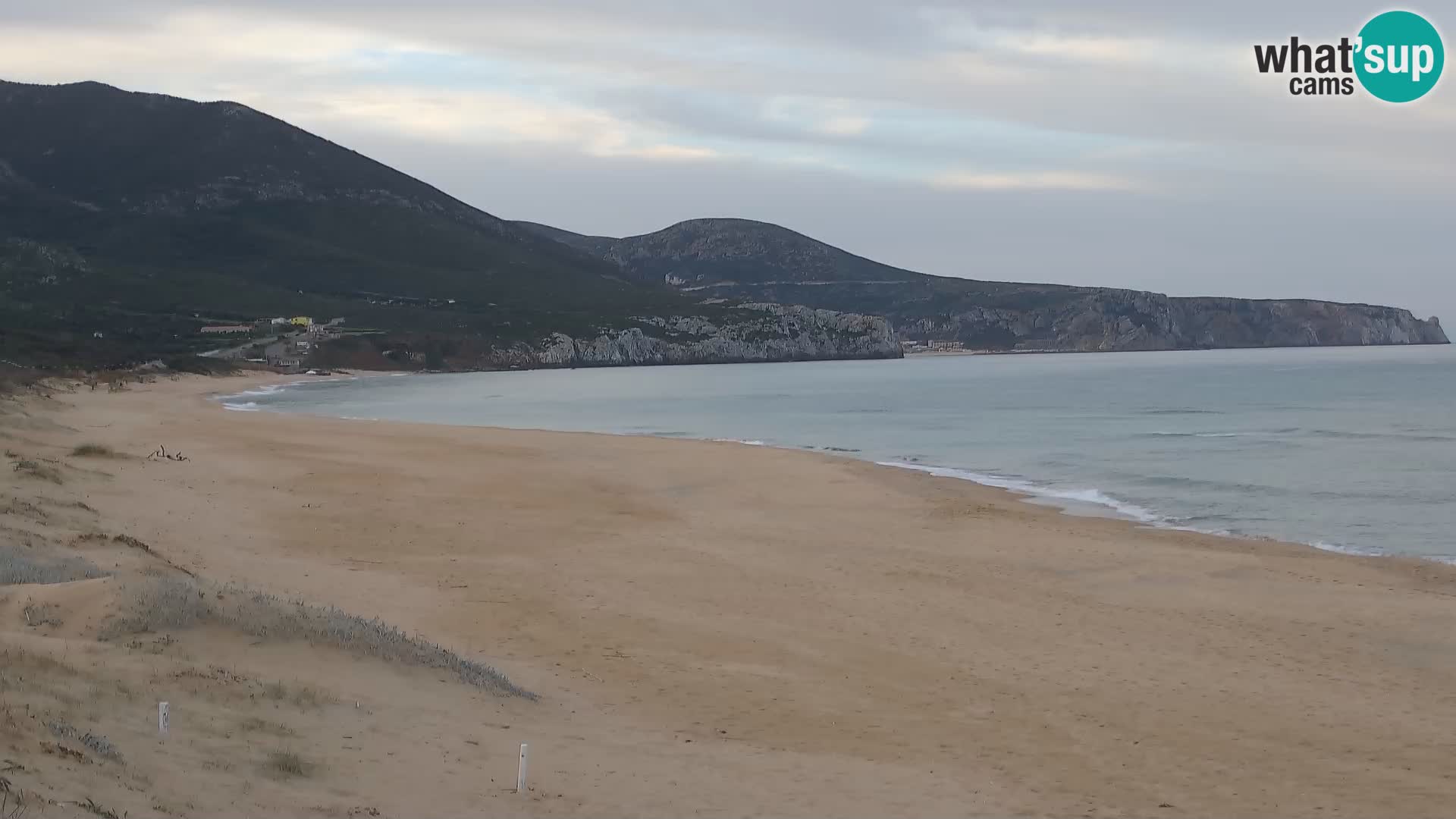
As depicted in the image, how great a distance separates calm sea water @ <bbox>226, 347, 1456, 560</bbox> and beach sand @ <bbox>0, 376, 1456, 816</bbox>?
5.74 meters

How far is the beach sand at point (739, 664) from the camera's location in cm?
893

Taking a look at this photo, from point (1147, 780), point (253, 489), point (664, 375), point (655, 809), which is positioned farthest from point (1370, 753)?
point (664, 375)

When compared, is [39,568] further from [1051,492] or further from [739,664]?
[1051,492]

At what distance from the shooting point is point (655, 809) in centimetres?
886

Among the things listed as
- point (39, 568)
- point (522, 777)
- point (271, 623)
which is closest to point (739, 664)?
point (271, 623)

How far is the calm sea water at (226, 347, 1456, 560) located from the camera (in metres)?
30.0

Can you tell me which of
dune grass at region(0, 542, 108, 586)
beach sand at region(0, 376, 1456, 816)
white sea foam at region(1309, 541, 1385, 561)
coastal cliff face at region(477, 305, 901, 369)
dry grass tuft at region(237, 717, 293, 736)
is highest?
coastal cliff face at region(477, 305, 901, 369)

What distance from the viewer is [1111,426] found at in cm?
5772

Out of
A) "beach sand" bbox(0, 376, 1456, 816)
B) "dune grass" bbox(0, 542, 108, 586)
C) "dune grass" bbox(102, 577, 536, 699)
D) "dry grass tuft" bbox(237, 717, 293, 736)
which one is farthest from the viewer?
"dune grass" bbox(0, 542, 108, 586)

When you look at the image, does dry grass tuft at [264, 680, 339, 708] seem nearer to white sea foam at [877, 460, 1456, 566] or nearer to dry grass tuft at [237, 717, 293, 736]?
dry grass tuft at [237, 717, 293, 736]

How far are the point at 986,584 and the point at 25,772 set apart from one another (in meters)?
14.7

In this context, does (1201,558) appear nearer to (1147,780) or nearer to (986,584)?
(986,584)

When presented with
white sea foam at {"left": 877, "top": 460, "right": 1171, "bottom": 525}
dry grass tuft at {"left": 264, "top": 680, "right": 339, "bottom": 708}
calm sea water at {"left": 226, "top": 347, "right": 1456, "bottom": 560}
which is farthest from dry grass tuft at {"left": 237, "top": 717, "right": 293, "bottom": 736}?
white sea foam at {"left": 877, "top": 460, "right": 1171, "bottom": 525}

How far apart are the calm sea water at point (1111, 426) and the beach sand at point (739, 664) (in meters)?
5.74
